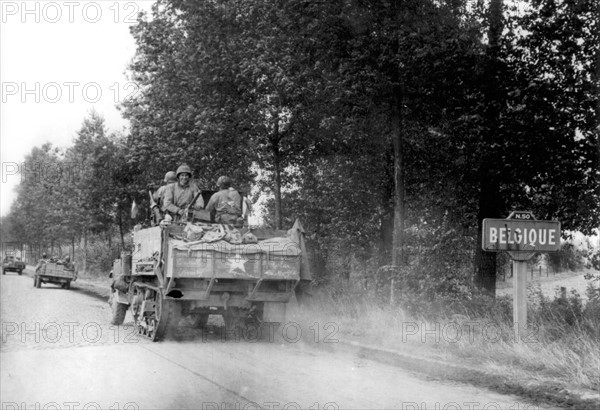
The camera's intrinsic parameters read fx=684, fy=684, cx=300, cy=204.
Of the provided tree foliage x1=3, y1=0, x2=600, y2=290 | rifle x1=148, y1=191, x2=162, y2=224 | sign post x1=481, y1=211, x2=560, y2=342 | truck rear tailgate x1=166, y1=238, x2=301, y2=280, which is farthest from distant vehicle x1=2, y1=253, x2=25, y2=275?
sign post x1=481, y1=211, x2=560, y2=342

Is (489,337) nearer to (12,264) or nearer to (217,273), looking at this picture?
(217,273)

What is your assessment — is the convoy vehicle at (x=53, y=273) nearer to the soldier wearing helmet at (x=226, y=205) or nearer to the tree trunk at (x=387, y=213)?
the tree trunk at (x=387, y=213)

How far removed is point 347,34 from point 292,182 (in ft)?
30.2

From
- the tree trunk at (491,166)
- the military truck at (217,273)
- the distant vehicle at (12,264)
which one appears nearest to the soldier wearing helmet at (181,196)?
the military truck at (217,273)

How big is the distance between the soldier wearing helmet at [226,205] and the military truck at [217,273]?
60cm

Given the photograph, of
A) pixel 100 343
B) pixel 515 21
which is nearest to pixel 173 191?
pixel 100 343

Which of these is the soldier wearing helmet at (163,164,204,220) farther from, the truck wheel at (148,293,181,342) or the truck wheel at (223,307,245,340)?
the truck wheel at (223,307,245,340)

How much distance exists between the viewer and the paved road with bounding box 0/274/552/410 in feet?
22.1

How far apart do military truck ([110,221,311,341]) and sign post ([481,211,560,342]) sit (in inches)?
143

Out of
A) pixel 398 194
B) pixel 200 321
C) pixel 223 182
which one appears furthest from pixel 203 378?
pixel 398 194

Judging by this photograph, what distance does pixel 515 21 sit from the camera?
1305 centimetres

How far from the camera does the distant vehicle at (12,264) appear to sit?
158 ft

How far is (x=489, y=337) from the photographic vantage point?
955 cm

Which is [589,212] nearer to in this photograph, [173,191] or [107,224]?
[173,191]
